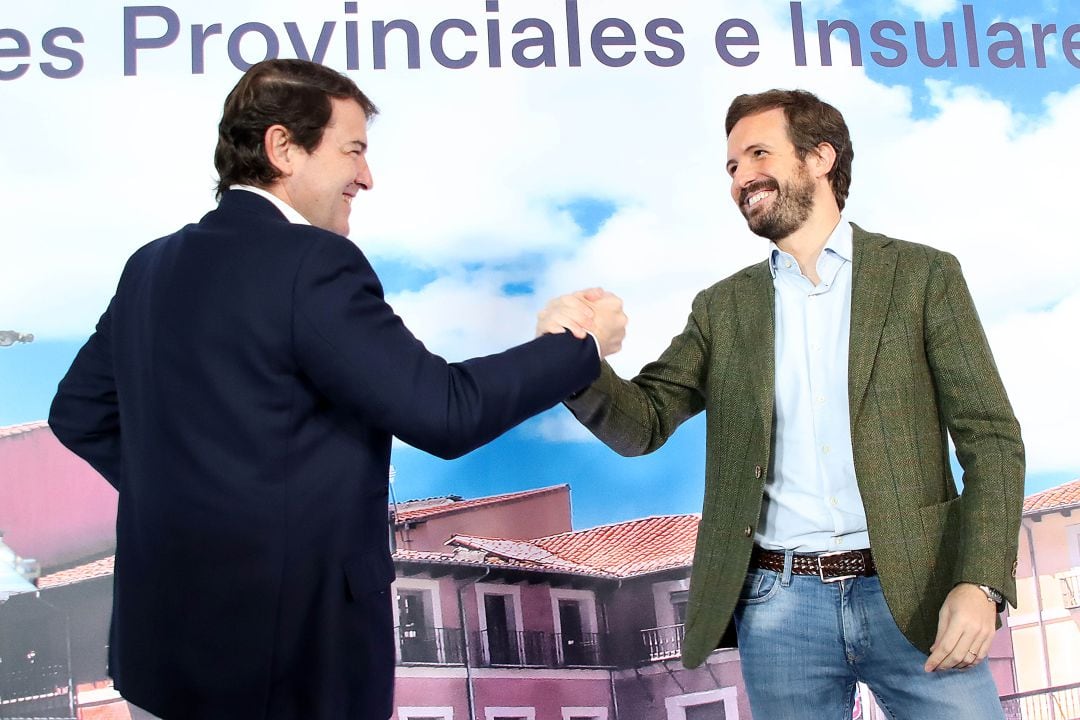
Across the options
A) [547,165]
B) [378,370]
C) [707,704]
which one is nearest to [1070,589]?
[707,704]

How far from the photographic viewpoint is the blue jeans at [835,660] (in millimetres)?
2074

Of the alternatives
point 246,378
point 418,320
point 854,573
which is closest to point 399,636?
point 418,320

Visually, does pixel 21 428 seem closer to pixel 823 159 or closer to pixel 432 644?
pixel 432 644

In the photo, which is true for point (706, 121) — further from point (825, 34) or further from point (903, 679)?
point (903, 679)

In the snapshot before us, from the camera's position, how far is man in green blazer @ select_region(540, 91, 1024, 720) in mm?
2059

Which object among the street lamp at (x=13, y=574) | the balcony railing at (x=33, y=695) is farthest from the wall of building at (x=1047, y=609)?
the street lamp at (x=13, y=574)

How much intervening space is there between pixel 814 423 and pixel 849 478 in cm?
13

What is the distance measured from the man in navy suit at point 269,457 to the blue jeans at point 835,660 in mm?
833

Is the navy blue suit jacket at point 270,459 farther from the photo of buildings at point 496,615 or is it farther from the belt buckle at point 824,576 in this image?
the photo of buildings at point 496,615

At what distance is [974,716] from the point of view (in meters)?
2.05

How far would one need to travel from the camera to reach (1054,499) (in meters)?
3.85

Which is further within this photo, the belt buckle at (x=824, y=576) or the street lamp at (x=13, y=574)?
the street lamp at (x=13, y=574)

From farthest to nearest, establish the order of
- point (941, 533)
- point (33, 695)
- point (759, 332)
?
1. point (33, 695)
2. point (759, 332)
3. point (941, 533)

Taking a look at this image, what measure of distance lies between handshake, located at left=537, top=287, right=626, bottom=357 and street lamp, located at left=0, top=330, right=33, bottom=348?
234 centimetres
